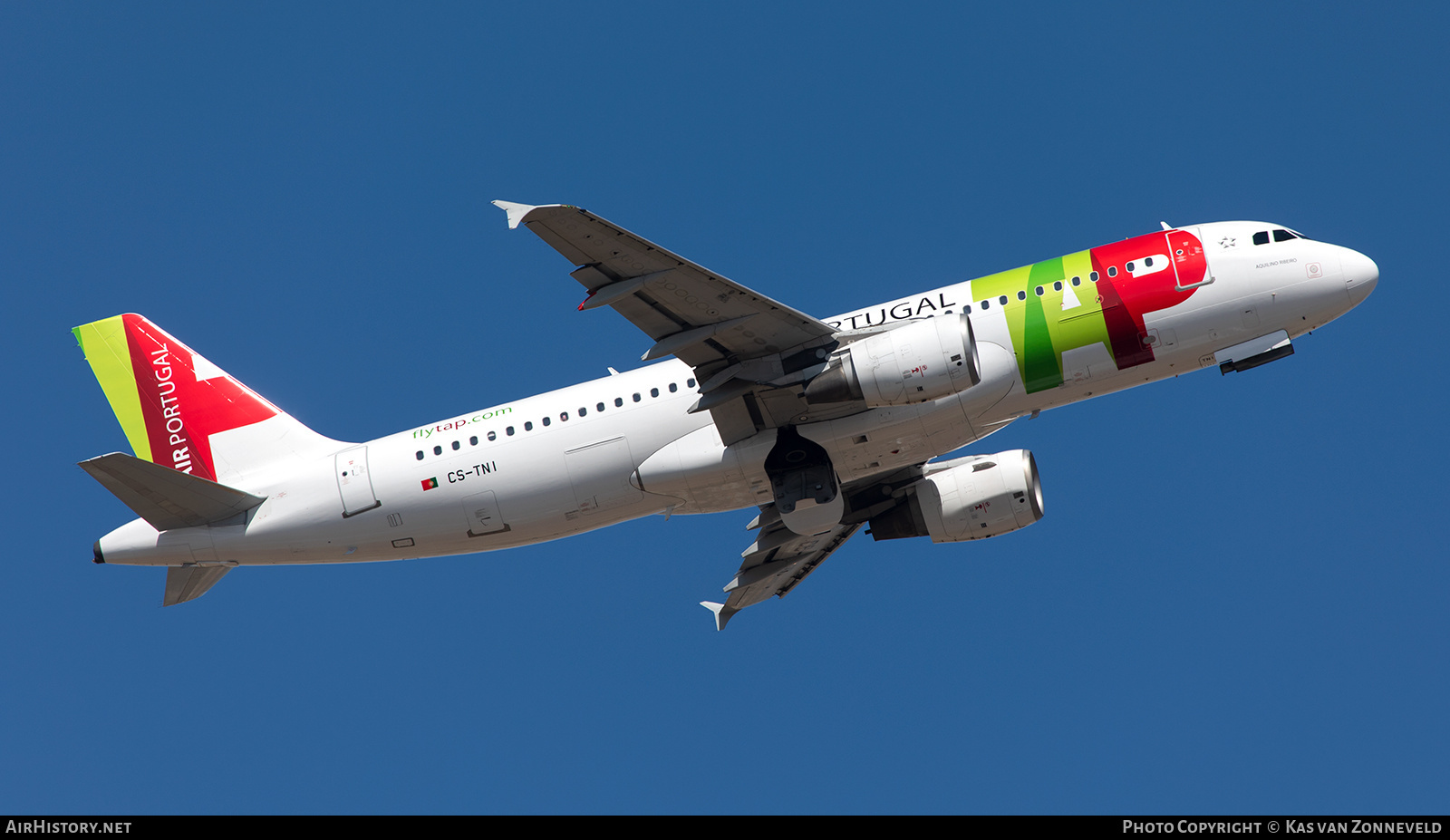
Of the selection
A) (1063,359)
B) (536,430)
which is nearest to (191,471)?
(536,430)

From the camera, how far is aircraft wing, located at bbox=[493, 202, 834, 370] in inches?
1130

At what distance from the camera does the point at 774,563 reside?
4044cm

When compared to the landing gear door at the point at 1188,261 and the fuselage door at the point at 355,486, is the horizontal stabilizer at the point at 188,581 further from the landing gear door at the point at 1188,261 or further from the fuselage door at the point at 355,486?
the landing gear door at the point at 1188,261

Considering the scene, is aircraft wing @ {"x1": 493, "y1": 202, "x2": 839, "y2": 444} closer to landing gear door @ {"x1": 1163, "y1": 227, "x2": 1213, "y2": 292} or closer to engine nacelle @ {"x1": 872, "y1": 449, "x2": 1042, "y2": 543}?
engine nacelle @ {"x1": 872, "y1": 449, "x2": 1042, "y2": 543}

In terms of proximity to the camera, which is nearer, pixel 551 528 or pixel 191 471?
pixel 551 528

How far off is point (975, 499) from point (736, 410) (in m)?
8.62

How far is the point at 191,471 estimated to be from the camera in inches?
1502

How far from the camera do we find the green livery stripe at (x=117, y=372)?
38906mm

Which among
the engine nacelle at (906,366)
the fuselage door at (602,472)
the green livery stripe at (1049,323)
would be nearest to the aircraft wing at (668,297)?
the engine nacelle at (906,366)

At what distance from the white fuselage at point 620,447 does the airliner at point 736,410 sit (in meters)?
0.05
